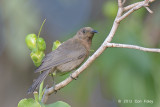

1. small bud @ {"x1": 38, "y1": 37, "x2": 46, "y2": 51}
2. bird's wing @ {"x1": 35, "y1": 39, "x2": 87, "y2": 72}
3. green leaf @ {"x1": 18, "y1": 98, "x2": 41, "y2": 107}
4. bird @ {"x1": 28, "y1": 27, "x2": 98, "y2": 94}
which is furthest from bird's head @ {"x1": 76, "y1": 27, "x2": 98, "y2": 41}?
green leaf @ {"x1": 18, "y1": 98, "x2": 41, "y2": 107}

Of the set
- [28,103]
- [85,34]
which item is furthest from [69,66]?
[28,103]

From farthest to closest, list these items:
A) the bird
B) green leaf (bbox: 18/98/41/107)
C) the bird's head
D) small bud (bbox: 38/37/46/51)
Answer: the bird's head → the bird → small bud (bbox: 38/37/46/51) → green leaf (bbox: 18/98/41/107)

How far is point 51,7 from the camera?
5430 mm

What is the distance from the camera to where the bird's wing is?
4.38 metres

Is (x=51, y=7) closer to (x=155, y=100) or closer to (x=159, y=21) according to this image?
(x=159, y=21)

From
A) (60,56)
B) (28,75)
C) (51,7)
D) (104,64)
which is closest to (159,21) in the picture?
(104,64)

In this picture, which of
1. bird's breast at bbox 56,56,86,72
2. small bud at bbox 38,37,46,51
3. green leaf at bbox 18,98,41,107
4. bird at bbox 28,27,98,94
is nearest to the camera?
green leaf at bbox 18,98,41,107

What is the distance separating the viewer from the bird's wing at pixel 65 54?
4.38m

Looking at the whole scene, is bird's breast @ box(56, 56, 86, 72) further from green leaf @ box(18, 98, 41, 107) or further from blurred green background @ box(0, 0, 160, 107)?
Result: green leaf @ box(18, 98, 41, 107)

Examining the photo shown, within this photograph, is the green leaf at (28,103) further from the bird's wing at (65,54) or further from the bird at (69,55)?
the bird's wing at (65,54)

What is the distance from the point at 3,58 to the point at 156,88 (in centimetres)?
374

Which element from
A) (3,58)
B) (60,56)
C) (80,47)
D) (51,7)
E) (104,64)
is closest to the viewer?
(104,64)

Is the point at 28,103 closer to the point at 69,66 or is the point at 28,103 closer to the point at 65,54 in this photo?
the point at 69,66

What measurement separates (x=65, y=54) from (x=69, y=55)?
0.23 feet
